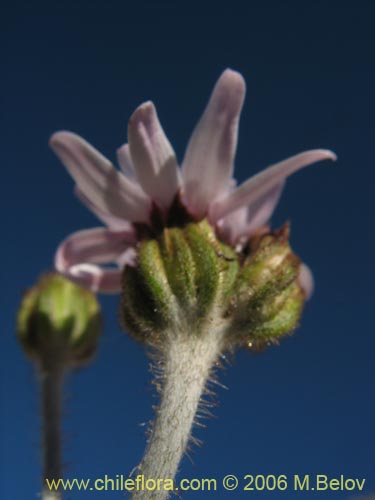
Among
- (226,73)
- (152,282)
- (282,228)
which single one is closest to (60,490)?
(152,282)

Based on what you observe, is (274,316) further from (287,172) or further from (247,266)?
(287,172)

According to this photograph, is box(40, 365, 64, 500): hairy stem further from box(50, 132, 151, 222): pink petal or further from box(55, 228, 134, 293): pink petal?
box(50, 132, 151, 222): pink petal

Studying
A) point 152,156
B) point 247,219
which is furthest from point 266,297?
point 152,156

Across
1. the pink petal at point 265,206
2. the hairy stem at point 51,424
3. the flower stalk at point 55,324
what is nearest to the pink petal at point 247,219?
the pink petal at point 265,206

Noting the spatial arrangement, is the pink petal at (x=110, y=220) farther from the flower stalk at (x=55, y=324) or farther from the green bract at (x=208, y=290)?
the flower stalk at (x=55, y=324)

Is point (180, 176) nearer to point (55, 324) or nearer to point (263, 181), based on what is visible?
point (263, 181)

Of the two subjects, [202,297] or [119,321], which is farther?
[119,321]
